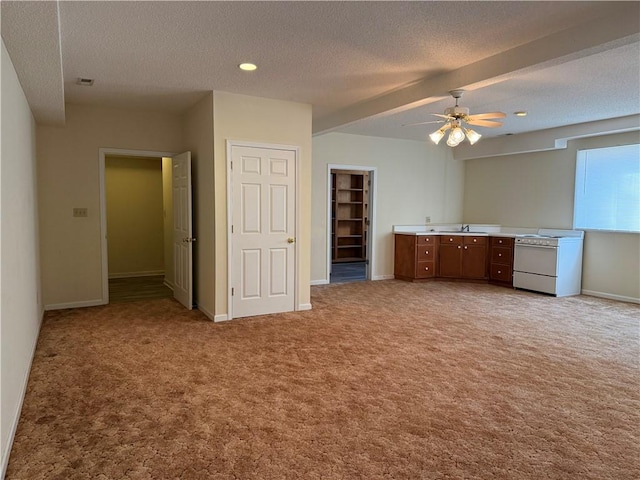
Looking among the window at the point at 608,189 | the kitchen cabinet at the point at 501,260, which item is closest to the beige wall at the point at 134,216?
the kitchen cabinet at the point at 501,260

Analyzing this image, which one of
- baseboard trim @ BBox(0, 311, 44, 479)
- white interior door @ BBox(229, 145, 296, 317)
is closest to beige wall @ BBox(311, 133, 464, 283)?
white interior door @ BBox(229, 145, 296, 317)

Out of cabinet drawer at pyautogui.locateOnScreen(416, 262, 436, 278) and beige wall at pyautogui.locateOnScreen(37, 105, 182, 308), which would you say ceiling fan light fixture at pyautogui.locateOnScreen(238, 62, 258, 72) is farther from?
cabinet drawer at pyautogui.locateOnScreen(416, 262, 436, 278)

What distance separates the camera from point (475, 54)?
11.2ft

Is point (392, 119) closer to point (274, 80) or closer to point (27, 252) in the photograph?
point (274, 80)

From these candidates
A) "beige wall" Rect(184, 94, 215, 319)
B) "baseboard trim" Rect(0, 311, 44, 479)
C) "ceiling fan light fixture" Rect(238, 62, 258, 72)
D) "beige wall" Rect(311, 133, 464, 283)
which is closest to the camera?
"baseboard trim" Rect(0, 311, 44, 479)

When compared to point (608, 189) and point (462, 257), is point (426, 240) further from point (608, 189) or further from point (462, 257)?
point (608, 189)

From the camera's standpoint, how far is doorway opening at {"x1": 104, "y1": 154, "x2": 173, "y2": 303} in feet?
24.8

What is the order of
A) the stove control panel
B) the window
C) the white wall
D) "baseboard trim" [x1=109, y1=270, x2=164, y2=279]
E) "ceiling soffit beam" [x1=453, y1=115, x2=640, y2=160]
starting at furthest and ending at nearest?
"baseboard trim" [x1=109, y1=270, x2=164, y2=279] → the stove control panel → the window → "ceiling soffit beam" [x1=453, y1=115, x2=640, y2=160] → the white wall

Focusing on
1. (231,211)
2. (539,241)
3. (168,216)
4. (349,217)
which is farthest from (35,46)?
(349,217)

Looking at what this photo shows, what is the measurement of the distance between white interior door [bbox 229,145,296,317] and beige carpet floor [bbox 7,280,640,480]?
31cm

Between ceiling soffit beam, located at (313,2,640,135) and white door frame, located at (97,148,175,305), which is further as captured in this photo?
white door frame, located at (97,148,175,305)

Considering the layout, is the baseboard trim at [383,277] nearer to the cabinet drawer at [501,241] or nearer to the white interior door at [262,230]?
the cabinet drawer at [501,241]

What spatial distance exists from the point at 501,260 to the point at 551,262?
923 mm

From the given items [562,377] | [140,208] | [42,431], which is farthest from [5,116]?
[140,208]
